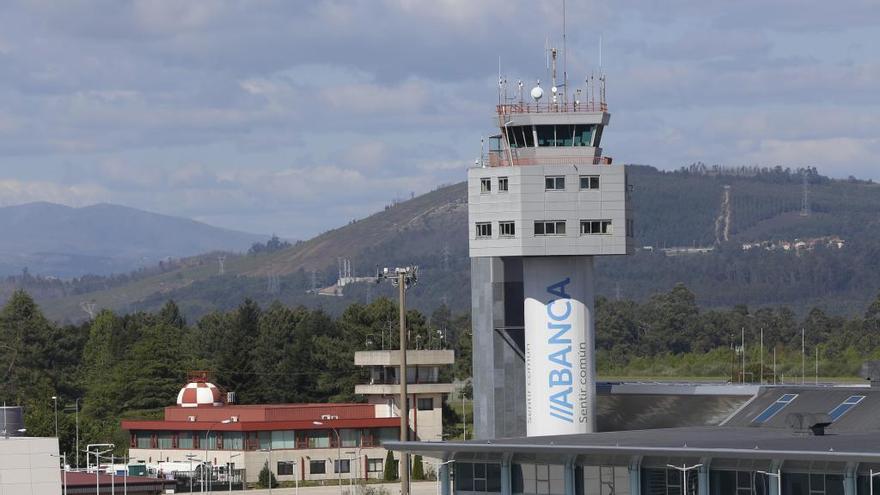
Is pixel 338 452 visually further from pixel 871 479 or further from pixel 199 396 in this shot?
pixel 871 479

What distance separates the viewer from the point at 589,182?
319 ft

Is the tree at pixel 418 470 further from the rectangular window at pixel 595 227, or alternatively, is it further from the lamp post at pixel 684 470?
the lamp post at pixel 684 470

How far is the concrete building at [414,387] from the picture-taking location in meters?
146

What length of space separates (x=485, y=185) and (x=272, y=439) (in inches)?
Result: 1839

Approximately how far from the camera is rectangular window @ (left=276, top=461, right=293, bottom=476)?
13925 cm

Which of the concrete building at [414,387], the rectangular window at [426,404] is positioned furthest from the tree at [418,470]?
the rectangular window at [426,404]

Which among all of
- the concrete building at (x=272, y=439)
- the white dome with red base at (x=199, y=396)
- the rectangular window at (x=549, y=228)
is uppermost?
the rectangular window at (x=549, y=228)

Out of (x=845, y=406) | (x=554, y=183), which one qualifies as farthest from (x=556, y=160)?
(x=845, y=406)

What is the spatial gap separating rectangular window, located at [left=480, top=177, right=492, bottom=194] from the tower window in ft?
16.0

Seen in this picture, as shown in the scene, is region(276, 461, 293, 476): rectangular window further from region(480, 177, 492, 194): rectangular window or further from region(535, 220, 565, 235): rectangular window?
region(535, 220, 565, 235): rectangular window

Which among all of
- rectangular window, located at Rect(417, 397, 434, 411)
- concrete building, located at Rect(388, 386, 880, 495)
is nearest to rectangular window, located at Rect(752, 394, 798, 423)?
concrete building, located at Rect(388, 386, 880, 495)

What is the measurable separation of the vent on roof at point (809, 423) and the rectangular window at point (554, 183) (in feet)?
79.5

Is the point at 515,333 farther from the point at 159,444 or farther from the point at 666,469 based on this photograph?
the point at 159,444

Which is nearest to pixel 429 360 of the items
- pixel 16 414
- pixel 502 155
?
pixel 502 155
